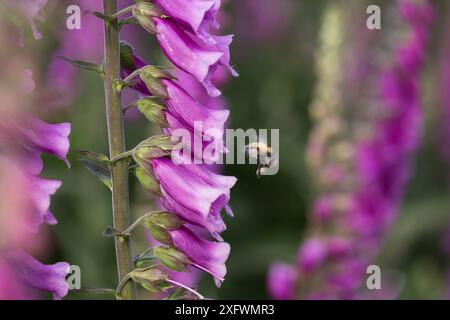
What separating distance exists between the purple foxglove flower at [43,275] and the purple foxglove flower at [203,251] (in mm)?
169

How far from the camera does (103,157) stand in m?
1.28

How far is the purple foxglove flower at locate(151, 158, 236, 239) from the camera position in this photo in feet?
4.12

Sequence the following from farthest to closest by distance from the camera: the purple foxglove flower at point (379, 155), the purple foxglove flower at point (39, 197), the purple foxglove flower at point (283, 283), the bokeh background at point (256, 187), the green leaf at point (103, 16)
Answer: the bokeh background at point (256, 187) → the purple foxglove flower at point (379, 155) → the purple foxglove flower at point (283, 283) → the green leaf at point (103, 16) → the purple foxglove flower at point (39, 197)

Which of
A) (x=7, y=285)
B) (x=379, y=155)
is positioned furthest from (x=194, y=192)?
(x=379, y=155)

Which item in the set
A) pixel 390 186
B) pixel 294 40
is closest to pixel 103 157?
pixel 390 186

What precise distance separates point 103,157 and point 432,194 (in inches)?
130

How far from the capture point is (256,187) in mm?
3877

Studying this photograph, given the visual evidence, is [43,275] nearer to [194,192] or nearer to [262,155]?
[194,192]

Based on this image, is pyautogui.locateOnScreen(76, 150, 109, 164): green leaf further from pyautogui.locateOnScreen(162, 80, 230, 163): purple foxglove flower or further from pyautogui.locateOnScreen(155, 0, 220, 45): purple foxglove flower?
pyautogui.locateOnScreen(155, 0, 220, 45): purple foxglove flower

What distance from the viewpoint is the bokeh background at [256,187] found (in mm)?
3311

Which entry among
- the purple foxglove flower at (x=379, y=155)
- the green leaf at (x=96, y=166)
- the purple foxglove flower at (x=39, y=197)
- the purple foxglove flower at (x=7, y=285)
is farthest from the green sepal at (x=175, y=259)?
the purple foxglove flower at (x=379, y=155)

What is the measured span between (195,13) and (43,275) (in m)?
0.39

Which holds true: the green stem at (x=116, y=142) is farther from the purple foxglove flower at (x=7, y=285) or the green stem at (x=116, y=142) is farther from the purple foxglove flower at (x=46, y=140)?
the purple foxglove flower at (x=7, y=285)

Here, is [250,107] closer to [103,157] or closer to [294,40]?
[294,40]
